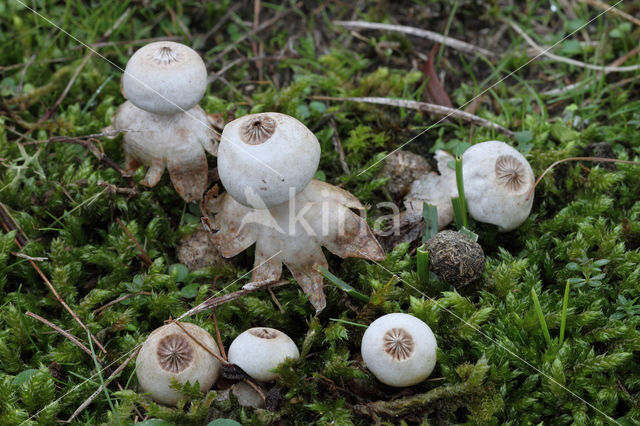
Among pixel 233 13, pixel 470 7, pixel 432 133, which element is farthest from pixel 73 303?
pixel 470 7

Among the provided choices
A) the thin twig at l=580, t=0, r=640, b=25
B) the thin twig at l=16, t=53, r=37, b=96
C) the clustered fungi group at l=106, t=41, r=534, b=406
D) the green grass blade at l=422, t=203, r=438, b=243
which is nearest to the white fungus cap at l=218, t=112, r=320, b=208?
the clustered fungi group at l=106, t=41, r=534, b=406

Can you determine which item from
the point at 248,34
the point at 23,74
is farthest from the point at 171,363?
the point at 248,34

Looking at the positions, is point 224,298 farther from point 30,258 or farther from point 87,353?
point 30,258

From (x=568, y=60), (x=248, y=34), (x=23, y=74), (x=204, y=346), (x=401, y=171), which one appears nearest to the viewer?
(x=204, y=346)

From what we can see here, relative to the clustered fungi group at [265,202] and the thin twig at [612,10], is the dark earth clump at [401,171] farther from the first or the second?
the thin twig at [612,10]

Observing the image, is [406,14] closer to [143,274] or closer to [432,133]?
[432,133]

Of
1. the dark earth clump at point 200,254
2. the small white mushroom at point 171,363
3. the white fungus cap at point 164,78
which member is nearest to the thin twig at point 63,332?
the small white mushroom at point 171,363

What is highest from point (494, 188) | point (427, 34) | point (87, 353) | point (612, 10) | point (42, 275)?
point (612, 10)
